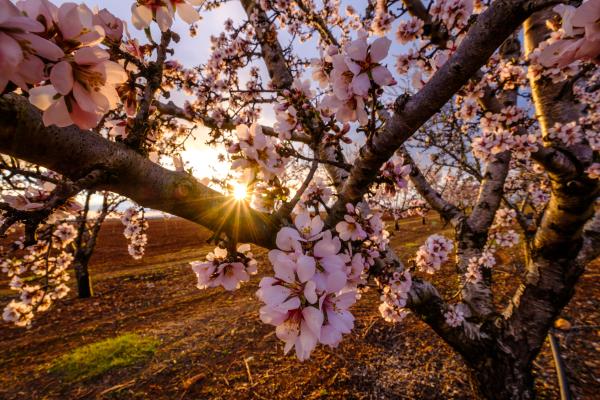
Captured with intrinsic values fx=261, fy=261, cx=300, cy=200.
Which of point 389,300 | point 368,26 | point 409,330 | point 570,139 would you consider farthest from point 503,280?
point 368,26

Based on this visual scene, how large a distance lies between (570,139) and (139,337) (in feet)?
23.7

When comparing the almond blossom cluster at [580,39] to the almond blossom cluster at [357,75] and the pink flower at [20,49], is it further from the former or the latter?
the pink flower at [20,49]

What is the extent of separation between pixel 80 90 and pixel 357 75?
36.5 inches

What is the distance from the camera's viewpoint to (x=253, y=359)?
411cm

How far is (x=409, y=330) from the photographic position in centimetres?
455

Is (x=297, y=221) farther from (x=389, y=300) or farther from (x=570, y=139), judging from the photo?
(x=570, y=139)

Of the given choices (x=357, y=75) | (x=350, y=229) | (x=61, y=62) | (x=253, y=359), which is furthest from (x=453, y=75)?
(x=253, y=359)

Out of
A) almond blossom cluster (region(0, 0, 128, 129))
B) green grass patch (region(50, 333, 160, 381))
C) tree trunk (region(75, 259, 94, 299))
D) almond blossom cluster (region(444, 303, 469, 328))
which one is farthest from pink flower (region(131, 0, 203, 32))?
tree trunk (region(75, 259, 94, 299))

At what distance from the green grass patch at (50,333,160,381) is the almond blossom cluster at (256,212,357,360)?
16.1 ft

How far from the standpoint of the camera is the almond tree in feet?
2.28

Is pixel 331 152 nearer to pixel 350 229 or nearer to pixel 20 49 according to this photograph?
pixel 350 229

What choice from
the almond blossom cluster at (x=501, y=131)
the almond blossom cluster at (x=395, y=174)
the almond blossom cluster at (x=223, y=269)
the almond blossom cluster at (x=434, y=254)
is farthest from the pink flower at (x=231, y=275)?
the almond blossom cluster at (x=501, y=131)

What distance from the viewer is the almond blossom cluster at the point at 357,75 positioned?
1015mm

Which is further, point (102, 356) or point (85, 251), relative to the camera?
point (85, 251)
